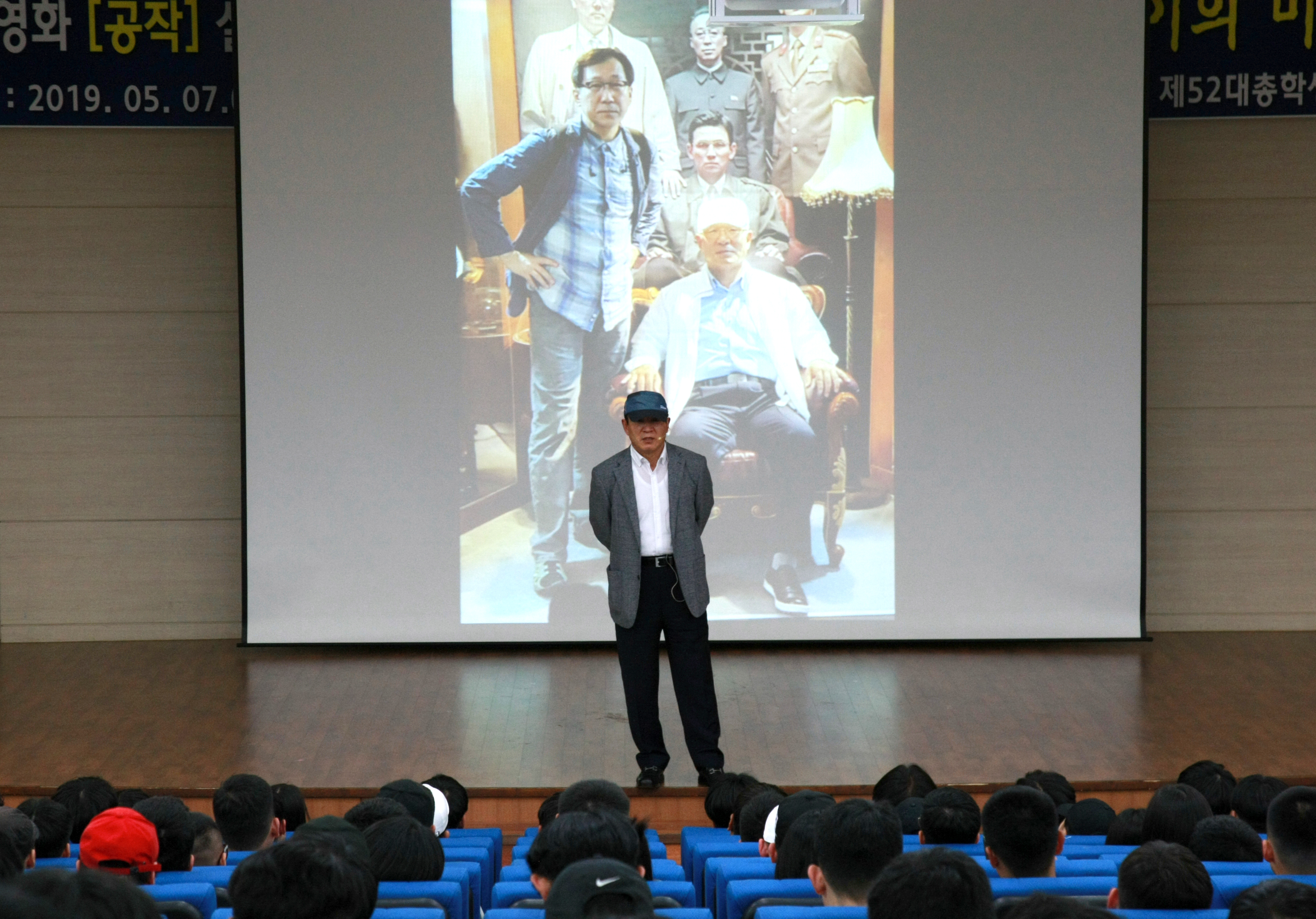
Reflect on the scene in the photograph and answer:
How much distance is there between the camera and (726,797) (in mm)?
3607

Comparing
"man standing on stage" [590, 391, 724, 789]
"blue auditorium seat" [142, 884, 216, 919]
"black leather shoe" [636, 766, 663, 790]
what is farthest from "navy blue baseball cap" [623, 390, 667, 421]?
"blue auditorium seat" [142, 884, 216, 919]

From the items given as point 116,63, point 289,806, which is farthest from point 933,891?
point 116,63

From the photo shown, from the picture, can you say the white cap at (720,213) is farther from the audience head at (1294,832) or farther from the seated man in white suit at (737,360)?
the audience head at (1294,832)

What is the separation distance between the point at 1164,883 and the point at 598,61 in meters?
5.04

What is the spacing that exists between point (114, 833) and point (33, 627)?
522 cm

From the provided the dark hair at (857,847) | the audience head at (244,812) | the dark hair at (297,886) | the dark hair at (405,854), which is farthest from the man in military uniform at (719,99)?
the dark hair at (297,886)

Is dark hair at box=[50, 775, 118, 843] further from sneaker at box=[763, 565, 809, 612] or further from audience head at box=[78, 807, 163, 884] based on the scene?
sneaker at box=[763, 565, 809, 612]

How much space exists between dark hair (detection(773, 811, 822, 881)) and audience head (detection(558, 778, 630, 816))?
30 centimetres

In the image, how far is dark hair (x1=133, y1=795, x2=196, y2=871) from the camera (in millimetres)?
2613

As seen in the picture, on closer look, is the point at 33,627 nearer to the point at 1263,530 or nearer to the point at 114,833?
the point at 114,833

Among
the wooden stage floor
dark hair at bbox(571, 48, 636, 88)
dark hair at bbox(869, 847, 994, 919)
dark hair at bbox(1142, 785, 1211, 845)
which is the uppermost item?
dark hair at bbox(571, 48, 636, 88)

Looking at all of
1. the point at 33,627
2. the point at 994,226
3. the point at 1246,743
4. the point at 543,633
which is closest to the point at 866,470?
the point at 994,226

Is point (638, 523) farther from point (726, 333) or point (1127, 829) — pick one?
point (726, 333)

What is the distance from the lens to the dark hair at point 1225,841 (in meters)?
2.61
